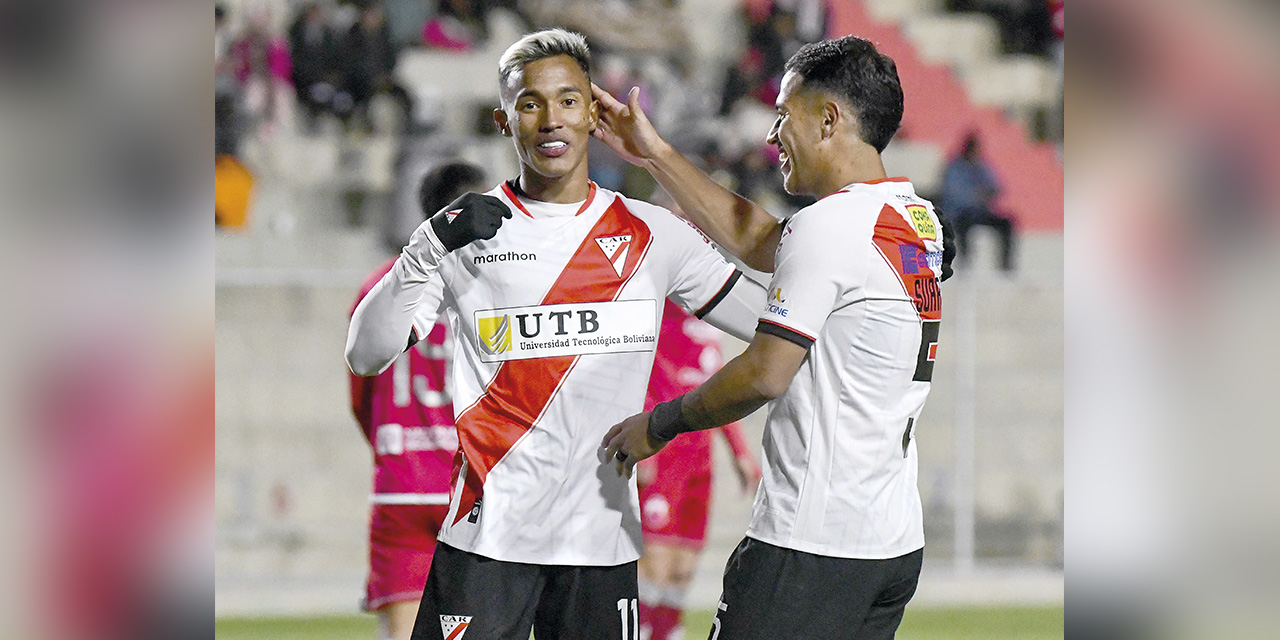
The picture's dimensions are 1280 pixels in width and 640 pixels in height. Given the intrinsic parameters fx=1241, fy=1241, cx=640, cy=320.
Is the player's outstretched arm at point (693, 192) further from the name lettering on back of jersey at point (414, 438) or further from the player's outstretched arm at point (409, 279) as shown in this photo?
the name lettering on back of jersey at point (414, 438)

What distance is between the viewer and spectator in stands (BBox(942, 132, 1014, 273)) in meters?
10.5

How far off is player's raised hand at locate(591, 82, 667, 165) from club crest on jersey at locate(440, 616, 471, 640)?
51.0 inches

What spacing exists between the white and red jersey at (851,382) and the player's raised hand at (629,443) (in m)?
0.29

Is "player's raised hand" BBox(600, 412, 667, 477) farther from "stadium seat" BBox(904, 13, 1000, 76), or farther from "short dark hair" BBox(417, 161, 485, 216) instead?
"stadium seat" BBox(904, 13, 1000, 76)

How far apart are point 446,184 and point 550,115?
5.81 ft

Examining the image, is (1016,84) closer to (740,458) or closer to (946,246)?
(740,458)

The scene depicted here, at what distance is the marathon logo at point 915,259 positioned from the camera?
2799 mm

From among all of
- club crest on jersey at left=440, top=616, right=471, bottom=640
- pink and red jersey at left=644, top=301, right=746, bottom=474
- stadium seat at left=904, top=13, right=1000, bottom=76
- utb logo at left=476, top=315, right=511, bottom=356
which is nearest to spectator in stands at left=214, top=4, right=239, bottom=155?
pink and red jersey at left=644, top=301, right=746, bottom=474

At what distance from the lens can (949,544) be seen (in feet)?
28.2

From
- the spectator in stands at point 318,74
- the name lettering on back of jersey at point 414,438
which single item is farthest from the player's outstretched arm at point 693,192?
the spectator in stands at point 318,74

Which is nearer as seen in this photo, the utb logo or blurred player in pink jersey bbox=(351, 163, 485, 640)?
the utb logo
